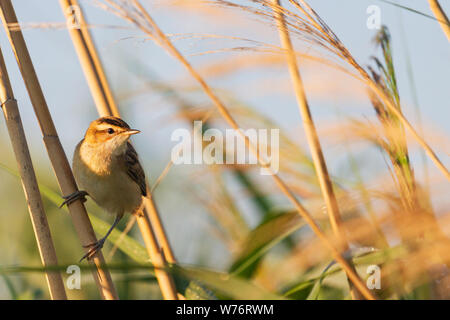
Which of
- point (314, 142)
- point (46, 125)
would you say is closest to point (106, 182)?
point (46, 125)

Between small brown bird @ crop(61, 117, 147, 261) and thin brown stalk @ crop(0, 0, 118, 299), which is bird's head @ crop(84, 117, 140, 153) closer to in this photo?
small brown bird @ crop(61, 117, 147, 261)

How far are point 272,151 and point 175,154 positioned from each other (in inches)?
18.3

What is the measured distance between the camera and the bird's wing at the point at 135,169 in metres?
3.08

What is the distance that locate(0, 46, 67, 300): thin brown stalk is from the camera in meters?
1.85

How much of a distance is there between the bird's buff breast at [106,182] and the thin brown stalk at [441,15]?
6.03 feet

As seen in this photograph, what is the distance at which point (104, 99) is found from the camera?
93.4 inches

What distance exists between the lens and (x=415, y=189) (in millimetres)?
1799

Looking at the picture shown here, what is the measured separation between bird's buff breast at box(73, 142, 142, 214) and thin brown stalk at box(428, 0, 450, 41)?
6.03 feet

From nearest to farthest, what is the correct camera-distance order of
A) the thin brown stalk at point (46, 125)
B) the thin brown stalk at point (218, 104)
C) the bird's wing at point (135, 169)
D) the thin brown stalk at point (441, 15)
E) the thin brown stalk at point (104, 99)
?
1. the thin brown stalk at point (218, 104)
2. the thin brown stalk at point (441, 15)
3. the thin brown stalk at point (46, 125)
4. the thin brown stalk at point (104, 99)
5. the bird's wing at point (135, 169)

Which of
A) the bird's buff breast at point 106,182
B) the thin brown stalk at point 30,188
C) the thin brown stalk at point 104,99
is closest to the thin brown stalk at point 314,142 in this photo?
the thin brown stalk at point 104,99

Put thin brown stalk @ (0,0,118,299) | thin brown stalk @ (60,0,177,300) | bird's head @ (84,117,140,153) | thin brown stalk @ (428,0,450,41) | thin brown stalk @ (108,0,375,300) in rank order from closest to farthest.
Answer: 1. thin brown stalk @ (108,0,375,300)
2. thin brown stalk @ (428,0,450,41)
3. thin brown stalk @ (0,0,118,299)
4. thin brown stalk @ (60,0,177,300)
5. bird's head @ (84,117,140,153)

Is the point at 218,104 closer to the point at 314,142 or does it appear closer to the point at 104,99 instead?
the point at 314,142

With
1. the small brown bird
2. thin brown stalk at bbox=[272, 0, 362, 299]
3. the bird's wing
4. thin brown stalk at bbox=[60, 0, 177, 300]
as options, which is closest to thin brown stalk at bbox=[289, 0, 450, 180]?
thin brown stalk at bbox=[272, 0, 362, 299]

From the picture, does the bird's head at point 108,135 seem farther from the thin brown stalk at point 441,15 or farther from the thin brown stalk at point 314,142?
the thin brown stalk at point 441,15
